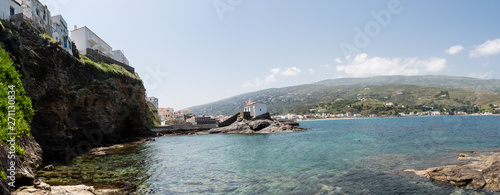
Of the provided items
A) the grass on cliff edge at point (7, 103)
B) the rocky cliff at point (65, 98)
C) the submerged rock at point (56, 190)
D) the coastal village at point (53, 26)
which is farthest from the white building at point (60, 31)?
the submerged rock at point (56, 190)

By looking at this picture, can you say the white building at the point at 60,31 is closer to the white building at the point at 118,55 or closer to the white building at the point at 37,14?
the white building at the point at 37,14

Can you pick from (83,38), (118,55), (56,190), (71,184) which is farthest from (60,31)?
(56,190)

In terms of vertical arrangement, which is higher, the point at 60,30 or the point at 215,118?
the point at 60,30

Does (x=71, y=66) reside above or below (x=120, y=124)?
above

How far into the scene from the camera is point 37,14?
30453 mm

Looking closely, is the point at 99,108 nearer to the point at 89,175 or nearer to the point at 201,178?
the point at 89,175

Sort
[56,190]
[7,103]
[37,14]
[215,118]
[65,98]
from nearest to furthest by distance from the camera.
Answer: [56,190], [7,103], [65,98], [37,14], [215,118]

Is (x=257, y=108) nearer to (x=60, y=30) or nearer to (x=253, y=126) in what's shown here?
(x=253, y=126)

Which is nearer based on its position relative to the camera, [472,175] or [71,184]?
[472,175]

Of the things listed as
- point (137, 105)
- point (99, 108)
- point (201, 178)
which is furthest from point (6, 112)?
point (137, 105)

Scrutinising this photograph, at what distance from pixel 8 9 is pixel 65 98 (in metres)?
9.18

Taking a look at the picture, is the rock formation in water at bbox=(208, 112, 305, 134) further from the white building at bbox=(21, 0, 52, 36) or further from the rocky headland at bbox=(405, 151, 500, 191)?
the rocky headland at bbox=(405, 151, 500, 191)

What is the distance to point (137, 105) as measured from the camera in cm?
4797

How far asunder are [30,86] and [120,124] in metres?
26.3
